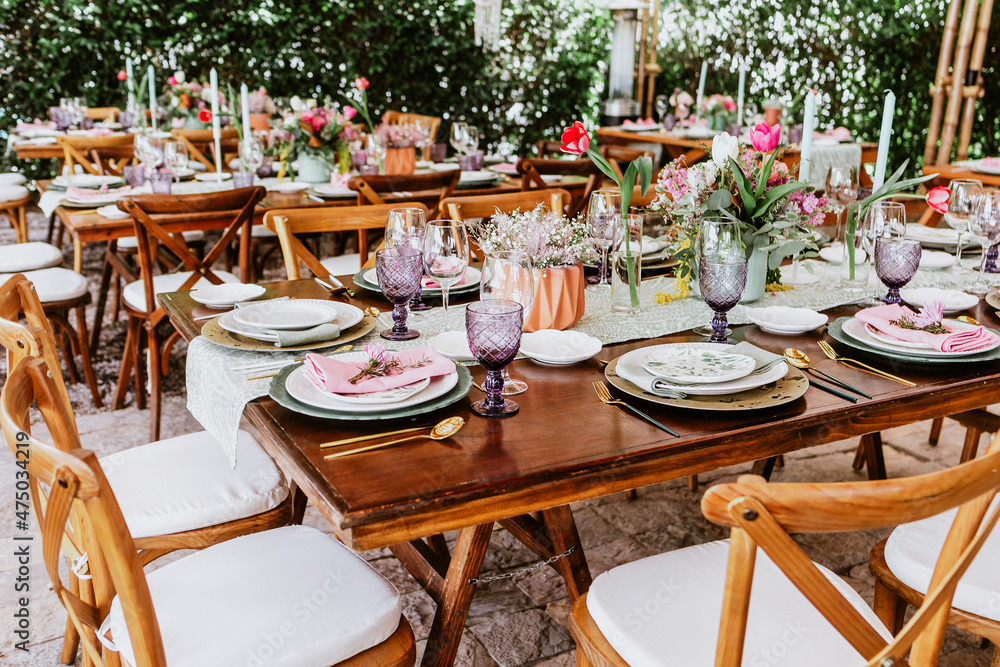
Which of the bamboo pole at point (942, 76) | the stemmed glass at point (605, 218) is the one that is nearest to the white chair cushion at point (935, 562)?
the stemmed glass at point (605, 218)

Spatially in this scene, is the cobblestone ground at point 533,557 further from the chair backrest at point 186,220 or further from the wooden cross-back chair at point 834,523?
the wooden cross-back chair at point 834,523

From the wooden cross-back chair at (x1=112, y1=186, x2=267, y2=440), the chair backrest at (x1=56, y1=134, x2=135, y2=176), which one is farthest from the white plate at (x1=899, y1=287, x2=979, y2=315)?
the chair backrest at (x1=56, y1=134, x2=135, y2=176)

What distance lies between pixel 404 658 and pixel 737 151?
114cm

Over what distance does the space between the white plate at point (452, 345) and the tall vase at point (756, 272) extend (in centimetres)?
58

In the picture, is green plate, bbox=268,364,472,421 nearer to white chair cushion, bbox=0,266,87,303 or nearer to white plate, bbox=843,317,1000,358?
white plate, bbox=843,317,1000,358

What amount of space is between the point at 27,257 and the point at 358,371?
259 centimetres

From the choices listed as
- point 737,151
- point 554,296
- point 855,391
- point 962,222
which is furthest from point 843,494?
point 962,222

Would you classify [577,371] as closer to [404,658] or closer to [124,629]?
[404,658]

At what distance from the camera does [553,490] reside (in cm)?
105

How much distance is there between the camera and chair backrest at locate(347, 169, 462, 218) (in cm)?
279

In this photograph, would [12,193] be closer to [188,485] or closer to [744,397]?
[188,485]

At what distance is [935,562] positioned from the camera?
133 centimetres

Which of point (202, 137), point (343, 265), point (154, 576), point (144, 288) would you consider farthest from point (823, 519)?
point (202, 137)

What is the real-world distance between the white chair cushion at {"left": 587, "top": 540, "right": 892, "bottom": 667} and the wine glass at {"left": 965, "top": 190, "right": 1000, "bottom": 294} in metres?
0.96
